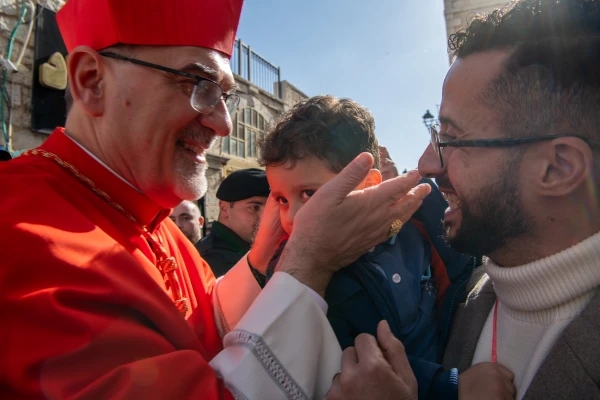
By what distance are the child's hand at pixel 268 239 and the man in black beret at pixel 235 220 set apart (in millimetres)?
1663

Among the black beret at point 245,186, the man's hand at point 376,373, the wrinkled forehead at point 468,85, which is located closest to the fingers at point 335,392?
the man's hand at point 376,373

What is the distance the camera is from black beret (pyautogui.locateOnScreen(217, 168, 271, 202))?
4219mm

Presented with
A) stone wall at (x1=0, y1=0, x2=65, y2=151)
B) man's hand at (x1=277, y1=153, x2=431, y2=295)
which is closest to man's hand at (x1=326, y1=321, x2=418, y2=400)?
man's hand at (x1=277, y1=153, x2=431, y2=295)

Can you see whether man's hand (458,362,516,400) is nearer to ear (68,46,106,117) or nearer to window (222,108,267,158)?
ear (68,46,106,117)

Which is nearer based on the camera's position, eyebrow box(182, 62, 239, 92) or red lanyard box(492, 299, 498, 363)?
red lanyard box(492, 299, 498, 363)

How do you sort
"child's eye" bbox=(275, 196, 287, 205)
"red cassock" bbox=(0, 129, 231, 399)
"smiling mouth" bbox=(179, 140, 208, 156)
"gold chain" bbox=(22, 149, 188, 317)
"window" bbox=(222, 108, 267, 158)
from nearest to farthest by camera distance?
"red cassock" bbox=(0, 129, 231, 399)
"gold chain" bbox=(22, 149, 188, 317)
"smiling mouth" bbox=(179, 140, 208, 156)
"child's eye" bbox=(275, 196, 287, 205)
"window" bbox=(222, 108, 267, 158)

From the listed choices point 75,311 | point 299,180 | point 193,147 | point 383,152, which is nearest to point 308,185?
point 299,180

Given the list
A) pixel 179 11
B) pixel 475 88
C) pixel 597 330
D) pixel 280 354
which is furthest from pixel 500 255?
pixel 179 11

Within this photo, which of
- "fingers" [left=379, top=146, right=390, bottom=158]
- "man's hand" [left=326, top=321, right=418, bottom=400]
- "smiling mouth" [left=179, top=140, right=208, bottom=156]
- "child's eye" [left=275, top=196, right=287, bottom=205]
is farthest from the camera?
"fingers" [left=379, top=146, right=390, bottom=158]

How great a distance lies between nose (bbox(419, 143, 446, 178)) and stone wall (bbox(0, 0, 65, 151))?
18.8ft

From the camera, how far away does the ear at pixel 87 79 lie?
5.24ft

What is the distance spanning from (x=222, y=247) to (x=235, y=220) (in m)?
0.35

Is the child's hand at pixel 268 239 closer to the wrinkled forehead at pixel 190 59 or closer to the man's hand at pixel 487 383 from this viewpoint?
the wrinkled forehead at pixel 190 59

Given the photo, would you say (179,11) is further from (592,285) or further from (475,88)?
(592,285)
